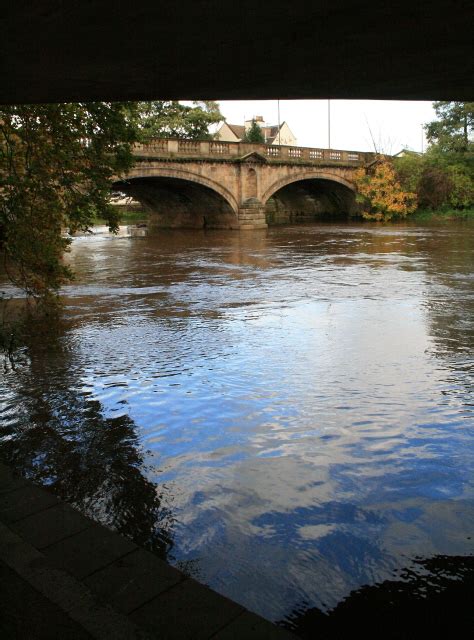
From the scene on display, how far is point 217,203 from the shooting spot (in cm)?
3562

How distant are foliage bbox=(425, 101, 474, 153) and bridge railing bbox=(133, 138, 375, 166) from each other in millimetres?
6772

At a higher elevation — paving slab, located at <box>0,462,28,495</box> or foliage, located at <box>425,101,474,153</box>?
foliage, located at <box>425,101,474,153</box>

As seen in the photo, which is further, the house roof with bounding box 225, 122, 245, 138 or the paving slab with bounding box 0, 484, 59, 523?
the house roof with bounding box 225, 122, 245, 138

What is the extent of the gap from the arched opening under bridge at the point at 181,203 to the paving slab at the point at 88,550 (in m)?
29.3

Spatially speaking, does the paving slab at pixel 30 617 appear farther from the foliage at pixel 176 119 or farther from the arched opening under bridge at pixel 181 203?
the foliage at pixel 176 119

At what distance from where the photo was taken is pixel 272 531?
3445 mm

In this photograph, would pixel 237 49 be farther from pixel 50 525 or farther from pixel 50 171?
pixel 50 171

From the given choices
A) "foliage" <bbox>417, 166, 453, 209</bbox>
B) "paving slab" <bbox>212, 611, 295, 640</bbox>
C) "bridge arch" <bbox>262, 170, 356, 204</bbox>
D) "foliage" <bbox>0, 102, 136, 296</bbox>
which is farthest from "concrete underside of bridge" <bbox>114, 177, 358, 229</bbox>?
"paving slab" <bbox>212, 611, 295, 640</bbox>

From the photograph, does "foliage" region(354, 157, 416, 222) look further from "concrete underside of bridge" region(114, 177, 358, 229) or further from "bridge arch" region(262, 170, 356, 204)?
"concrete underside of bridge" region(114, 177, 358, 229)

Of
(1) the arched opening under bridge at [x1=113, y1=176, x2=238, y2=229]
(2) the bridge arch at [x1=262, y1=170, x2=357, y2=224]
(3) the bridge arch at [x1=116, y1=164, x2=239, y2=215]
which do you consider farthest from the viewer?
(2) the bridge arch at [x1=262, y1=170, x2=357, y2=224]

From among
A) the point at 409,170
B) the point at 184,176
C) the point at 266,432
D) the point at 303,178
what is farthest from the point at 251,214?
the point at 266,432

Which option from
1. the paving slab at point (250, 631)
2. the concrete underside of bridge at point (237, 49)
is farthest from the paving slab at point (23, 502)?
the concrete underside of bridge at point (237, 49)

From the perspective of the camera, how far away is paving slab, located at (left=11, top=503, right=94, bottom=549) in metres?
2.73

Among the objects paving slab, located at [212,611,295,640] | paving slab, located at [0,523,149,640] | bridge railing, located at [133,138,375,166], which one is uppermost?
bridge railing, located at [133,138,375,166]
